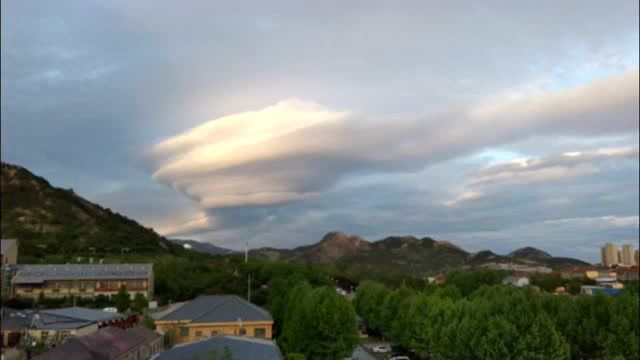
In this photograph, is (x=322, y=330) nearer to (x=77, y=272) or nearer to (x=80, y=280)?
(x=80, y=280)

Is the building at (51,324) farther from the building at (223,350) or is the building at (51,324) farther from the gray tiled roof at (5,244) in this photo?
the gray tiled roof at (5,244)

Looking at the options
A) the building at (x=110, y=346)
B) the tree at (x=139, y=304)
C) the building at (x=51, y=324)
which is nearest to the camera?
the building at (x=110, y=346)

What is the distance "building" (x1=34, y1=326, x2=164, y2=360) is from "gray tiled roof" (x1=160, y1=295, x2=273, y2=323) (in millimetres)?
7241

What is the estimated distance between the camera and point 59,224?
492ft

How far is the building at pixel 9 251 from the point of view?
9281 centimetres

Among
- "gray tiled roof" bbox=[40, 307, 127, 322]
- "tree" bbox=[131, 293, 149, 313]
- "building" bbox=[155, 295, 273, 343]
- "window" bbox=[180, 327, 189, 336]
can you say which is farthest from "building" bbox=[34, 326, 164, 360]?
"tree" bbox=[131, 293, 149, 313]

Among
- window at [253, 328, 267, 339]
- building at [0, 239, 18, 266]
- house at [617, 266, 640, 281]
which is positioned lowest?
house at [617, 266, 640, 281]

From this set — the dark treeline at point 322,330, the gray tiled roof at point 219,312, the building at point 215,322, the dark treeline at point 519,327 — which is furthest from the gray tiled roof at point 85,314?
the dark treeline at point 519,327

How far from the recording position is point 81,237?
14088 centimetres

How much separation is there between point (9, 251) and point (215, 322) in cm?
5275

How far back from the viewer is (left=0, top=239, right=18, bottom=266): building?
92.8m

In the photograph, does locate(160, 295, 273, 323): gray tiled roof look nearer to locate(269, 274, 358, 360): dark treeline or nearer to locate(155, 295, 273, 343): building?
locate(155, 295, 273, 343): building

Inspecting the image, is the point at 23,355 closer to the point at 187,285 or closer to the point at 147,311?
the point at 147,311

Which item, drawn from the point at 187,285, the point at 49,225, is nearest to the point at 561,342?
the point at 187,285
